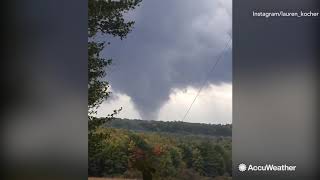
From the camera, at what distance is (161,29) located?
352 inches

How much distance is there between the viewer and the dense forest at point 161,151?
29.1 ft

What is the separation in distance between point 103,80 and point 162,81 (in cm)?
62

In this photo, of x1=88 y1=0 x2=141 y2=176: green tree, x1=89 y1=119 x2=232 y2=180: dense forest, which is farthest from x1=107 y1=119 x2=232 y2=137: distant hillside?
x1=88 y1=0 x2=141 y2=176: green tree

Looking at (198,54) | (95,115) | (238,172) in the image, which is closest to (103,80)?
(95,115)

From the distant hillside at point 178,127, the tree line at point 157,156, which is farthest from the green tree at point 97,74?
the distant hillside at point 178,127

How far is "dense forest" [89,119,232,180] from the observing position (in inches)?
349

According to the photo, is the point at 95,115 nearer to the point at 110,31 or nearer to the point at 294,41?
the point at 110,31

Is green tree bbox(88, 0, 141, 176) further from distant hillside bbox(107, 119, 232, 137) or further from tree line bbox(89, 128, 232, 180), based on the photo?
distant hillside bbox(107, 119, 232, 137)

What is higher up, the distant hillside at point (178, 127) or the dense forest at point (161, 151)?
the distant hillside at point (178, 127)

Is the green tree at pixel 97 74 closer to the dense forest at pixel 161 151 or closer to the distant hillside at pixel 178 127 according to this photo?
the dense forest at pixel 161 151

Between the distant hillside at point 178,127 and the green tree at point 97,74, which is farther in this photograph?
the green tree at point 97,74

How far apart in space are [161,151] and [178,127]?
1.06ft

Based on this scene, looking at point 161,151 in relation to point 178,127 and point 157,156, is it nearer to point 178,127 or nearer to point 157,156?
point 157,156

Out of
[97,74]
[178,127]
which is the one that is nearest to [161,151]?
[178,127]
